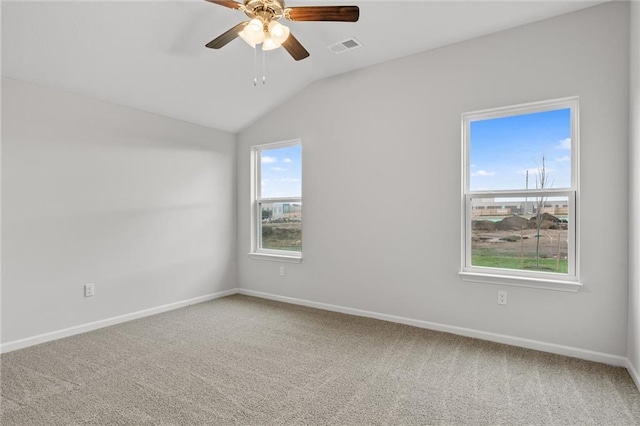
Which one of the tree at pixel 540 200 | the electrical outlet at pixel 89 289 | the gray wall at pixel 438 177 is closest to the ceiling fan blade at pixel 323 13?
the gray wall at pixel 438 177

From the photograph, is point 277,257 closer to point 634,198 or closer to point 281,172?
point 281,172

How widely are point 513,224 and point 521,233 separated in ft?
0.33

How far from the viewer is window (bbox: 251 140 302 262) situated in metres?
4.52

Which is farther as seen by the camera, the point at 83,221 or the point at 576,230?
the point at 83,221

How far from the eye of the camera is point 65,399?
7.18 ft

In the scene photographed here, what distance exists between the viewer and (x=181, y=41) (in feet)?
9.91

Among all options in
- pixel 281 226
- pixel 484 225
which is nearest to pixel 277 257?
pixel 281 226

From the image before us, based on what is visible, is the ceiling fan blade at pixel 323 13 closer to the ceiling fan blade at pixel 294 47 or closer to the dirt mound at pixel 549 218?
the ceiling fan blade at pixel 294 47

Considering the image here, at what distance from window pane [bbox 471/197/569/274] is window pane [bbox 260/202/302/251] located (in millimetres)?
2145

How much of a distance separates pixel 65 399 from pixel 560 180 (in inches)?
157

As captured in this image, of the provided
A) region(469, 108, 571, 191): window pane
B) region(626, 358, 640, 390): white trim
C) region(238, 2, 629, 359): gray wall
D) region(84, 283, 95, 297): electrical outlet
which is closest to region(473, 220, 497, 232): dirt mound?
region(238, 2, 629, 359): gray wall

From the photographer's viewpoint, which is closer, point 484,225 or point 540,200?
point 540,200

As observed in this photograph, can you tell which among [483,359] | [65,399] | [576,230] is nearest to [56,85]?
[65,399]

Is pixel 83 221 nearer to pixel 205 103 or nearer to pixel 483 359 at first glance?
pixel 205 103
